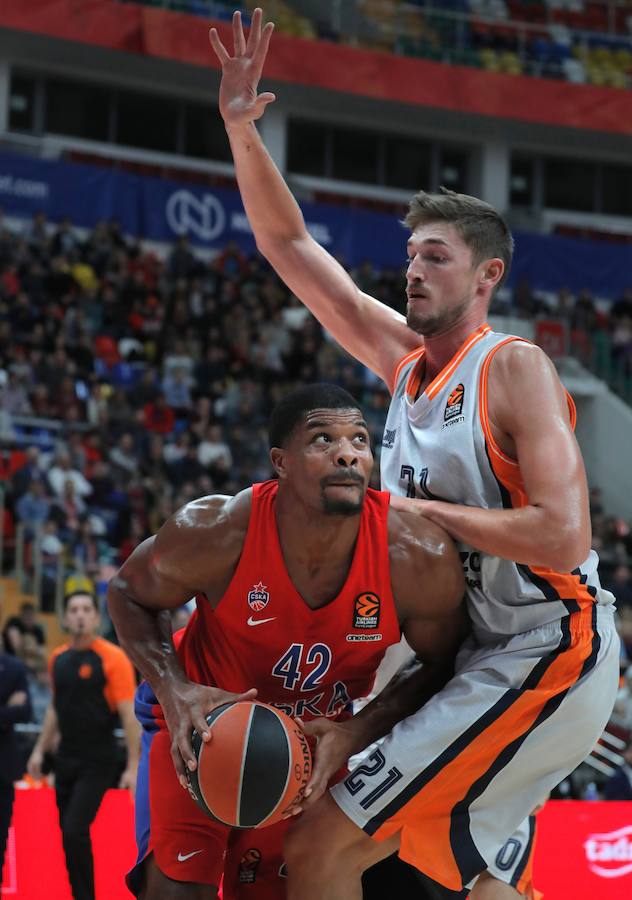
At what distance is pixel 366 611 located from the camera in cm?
375

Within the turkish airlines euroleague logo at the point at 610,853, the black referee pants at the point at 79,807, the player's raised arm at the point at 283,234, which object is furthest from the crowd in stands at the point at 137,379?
the player's raised arm at the point at 283,234

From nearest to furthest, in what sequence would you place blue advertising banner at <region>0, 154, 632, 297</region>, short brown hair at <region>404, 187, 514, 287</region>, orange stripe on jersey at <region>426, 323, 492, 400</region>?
orange stripe on jersey at <region>426, 323, 492, 400</region>
short brown hair at <region>404, 187, 514, 287</region>
blue advertising banner at <region>0, 154, 632, 297</region>

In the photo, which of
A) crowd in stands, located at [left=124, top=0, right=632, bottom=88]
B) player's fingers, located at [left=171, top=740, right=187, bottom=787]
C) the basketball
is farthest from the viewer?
crowd in stands, located at [left=124, top=0, right=632, bottom=88]

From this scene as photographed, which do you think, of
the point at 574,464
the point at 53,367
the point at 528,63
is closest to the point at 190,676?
the point at 574,464

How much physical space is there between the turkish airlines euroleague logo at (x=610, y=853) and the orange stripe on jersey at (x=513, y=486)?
3695 millimetres

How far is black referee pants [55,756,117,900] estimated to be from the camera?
702cm

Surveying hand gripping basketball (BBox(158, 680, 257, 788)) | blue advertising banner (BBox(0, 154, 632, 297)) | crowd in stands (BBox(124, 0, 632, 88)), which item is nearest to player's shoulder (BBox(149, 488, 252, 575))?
hand gripping basketball (BBox(158, 680, 257, 788))

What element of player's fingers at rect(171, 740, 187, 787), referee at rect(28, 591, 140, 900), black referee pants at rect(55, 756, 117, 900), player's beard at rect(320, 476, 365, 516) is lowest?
black referee pants at rect(55, 756, 117, 900)

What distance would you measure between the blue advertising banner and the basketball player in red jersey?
44.2ft

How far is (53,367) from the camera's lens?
14617mm

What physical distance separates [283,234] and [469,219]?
0.92 metres

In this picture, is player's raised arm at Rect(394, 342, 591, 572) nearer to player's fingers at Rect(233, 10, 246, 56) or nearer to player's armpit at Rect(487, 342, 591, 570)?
player's armpit at Rect(487, 342, 591, 570)

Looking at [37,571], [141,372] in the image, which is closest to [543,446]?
[37,571]

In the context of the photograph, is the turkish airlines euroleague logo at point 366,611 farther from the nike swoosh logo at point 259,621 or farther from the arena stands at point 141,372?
the arena stands at point 141,372
